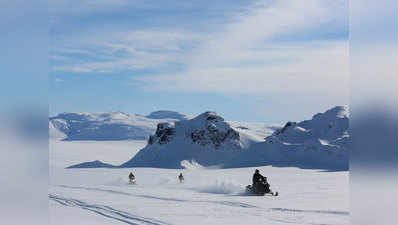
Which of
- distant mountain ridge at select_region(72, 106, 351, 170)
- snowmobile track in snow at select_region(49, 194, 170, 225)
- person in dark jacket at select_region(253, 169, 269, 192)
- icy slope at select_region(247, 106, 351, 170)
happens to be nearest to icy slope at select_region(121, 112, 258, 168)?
distant mountain ridge at select_region(72, 106, 351, 170)

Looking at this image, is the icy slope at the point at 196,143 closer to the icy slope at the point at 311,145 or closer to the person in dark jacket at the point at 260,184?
the icy slope at the point at 311,145

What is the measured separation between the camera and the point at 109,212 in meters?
17.1

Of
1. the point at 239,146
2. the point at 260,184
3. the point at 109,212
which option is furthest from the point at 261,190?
the point at 239,146

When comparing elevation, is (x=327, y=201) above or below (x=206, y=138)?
below

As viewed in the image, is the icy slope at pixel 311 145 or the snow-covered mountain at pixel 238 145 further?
the snow-covered mountain at pixel 238 145

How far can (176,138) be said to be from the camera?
8719 cm

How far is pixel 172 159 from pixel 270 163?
15.8 m

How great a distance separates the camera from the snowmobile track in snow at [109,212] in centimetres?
1449

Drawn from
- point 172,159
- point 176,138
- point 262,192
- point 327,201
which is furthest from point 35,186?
point 176,138

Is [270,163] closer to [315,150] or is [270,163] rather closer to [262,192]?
[315,150]

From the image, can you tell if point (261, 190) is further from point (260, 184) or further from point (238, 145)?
Result: point (238, 145)

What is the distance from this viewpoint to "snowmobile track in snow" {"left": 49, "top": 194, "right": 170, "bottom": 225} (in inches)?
571

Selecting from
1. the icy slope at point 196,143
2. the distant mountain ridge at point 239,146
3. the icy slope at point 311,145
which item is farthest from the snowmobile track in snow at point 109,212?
the icy slope at point 196,143

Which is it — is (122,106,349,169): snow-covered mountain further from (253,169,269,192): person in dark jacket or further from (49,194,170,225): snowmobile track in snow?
(49,194,170,225): snowmobile track in snow
